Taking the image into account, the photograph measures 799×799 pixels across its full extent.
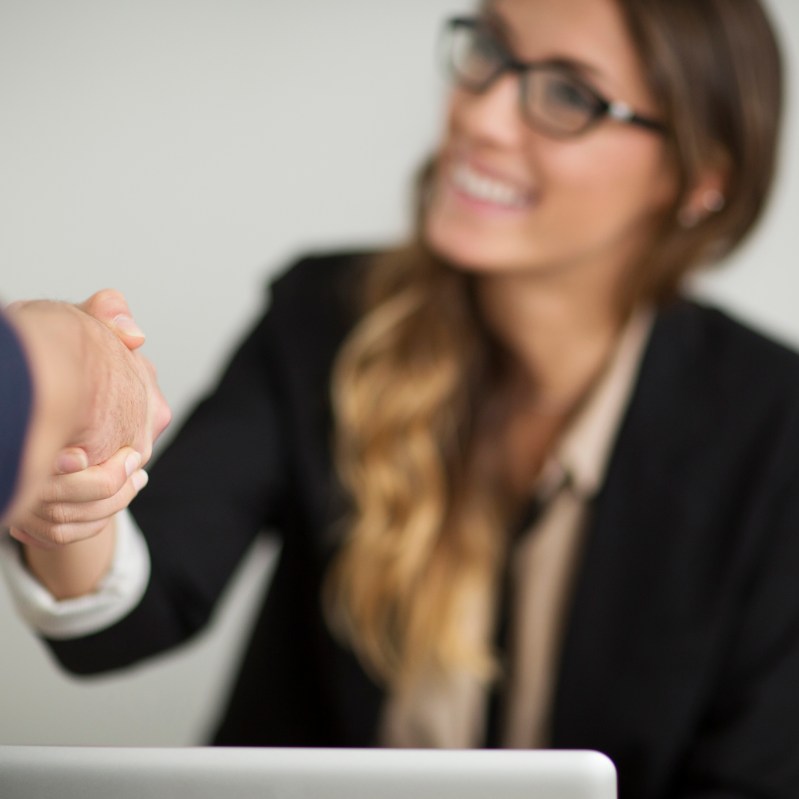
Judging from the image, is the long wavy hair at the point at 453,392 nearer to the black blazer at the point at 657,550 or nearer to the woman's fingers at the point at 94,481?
the black blazer at the point at 657,550

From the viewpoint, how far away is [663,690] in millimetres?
1266

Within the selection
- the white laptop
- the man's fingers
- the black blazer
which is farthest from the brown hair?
the white laptop

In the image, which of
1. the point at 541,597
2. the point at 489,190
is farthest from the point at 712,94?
the point at 541,597

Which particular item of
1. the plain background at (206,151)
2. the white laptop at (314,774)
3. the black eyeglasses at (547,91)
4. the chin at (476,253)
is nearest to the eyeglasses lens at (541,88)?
the black eyeglasses at (547,91)

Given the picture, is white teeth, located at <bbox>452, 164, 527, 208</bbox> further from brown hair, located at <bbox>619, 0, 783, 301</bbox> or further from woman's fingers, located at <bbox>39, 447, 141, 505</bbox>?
woman's fingers, located at <bbox>39, 447, 141, 505</bbox>

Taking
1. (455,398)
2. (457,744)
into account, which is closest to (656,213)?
(455,398)

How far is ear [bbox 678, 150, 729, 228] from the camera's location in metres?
1.37

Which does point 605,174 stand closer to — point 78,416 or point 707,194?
point 707,194

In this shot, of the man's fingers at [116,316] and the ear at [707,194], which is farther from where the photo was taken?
the ear at [707,194]

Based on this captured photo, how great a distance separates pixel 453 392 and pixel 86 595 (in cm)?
61

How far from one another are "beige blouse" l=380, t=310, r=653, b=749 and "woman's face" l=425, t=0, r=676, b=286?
17cm

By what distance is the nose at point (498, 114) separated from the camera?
1.32 m

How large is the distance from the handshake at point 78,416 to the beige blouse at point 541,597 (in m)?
0.71

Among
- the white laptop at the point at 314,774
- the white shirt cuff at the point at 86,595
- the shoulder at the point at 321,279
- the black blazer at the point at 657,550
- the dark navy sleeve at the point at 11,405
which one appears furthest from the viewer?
the shoulder at the point at 321,279
